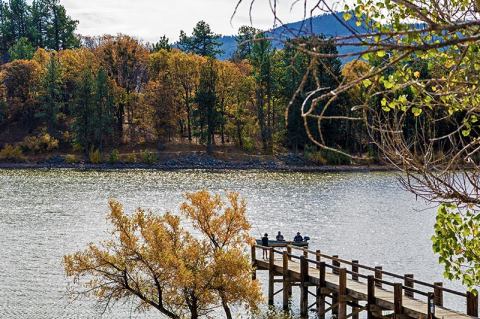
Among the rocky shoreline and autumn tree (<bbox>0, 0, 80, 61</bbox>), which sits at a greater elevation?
autumn tree (<bbox>0, 0, 80, 61</bbox>)

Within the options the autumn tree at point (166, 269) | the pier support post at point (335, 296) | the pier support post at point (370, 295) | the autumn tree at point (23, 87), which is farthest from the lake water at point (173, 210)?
the autumn tree at point (23, 87)

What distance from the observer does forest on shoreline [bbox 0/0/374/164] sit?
3905 inches

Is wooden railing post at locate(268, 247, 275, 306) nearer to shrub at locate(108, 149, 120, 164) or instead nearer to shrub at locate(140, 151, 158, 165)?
shrub at locate(140, 151, 158, 165)

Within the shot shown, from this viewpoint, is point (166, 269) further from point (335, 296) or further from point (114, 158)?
point (114, 158)

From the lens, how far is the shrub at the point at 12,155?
98812 millimetres

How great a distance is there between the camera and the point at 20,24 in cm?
13262

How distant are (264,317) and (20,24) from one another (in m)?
113

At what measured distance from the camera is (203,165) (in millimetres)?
97312

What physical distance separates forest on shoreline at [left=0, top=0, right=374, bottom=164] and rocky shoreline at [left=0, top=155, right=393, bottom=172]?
3.81 ft

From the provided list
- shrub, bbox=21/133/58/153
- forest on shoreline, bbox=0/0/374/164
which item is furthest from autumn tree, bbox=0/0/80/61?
shrub, bbox=21/133/58/153

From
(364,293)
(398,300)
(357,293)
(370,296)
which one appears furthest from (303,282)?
(398,300)

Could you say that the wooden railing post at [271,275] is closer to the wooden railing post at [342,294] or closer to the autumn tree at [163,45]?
the wooden railing post at [342,294]

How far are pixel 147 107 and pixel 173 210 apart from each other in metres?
43.2

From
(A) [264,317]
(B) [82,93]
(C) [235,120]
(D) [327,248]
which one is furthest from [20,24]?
(A) [264,317]
